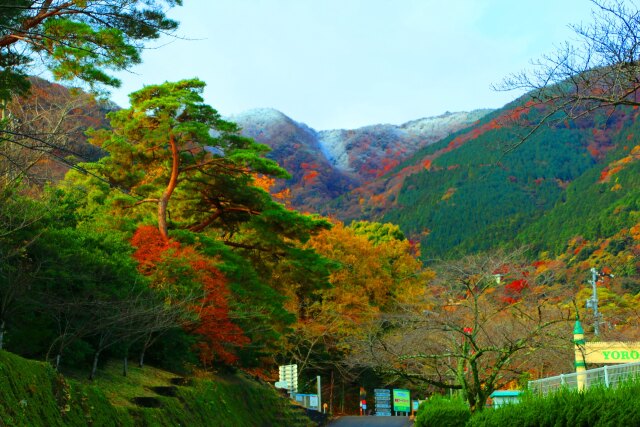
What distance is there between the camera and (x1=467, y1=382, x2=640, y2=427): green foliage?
9.66m

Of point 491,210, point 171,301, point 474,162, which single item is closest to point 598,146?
point 474,162

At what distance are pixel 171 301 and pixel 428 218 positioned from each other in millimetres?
83206

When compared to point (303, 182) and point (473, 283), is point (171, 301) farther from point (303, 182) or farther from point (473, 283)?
point (303, 182)

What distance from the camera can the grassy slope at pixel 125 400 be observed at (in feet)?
41.8

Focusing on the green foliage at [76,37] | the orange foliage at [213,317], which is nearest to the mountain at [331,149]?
the orange foliage at [213,317]

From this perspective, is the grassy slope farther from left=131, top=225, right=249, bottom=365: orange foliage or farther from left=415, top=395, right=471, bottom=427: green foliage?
left=415, top=395, right=471, bottom=427: green foliage

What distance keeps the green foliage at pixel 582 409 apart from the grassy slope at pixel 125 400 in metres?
7.96

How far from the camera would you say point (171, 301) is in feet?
82.1

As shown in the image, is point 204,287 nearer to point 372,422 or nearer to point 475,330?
point 475,330

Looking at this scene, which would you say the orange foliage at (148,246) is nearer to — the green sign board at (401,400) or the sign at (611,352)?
the sign at (611,352)

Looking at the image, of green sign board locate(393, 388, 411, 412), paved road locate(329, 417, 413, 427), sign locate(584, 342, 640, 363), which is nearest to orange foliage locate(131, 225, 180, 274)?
sign locate(584, 342, 640, 363)

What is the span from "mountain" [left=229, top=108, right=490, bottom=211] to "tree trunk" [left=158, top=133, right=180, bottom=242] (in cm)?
9448

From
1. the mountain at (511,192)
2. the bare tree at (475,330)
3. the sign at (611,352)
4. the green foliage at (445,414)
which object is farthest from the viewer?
the mountain at (511,192)

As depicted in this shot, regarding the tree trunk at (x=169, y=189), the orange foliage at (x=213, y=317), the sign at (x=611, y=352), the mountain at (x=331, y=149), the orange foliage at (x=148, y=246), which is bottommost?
the sign at (x=611, y=352)
